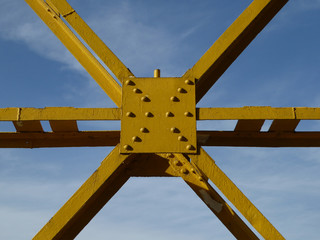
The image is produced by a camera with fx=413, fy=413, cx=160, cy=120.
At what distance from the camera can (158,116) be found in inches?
138

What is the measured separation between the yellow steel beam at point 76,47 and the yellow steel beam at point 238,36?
71 cm

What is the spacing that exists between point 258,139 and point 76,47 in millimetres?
2090

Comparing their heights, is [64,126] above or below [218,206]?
above

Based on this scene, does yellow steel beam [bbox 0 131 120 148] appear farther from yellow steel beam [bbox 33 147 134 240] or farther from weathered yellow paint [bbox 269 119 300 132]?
weathered yellow paint [bbox 269 119 300 132]

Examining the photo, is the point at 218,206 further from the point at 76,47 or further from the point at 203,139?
the point at 76,47

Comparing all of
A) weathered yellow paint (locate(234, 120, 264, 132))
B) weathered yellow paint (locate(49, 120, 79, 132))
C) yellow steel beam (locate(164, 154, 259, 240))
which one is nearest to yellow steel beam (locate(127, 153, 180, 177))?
yellow steel beam (locate(164, 154, 259, 240))

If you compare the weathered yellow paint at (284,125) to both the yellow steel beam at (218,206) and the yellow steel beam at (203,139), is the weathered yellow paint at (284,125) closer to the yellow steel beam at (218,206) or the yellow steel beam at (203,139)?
the yellow steel beam at (203,139)

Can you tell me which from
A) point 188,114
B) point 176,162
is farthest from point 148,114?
point 176,162

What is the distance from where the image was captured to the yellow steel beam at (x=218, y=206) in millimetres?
3957

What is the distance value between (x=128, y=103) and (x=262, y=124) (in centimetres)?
138

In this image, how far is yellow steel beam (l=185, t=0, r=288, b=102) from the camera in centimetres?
358

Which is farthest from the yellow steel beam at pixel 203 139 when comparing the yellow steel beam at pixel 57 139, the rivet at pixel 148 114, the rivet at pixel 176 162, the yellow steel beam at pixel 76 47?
the rivet at pixel 148 114

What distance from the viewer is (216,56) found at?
11.7ft

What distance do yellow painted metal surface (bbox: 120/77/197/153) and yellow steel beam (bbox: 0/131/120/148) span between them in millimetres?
977
